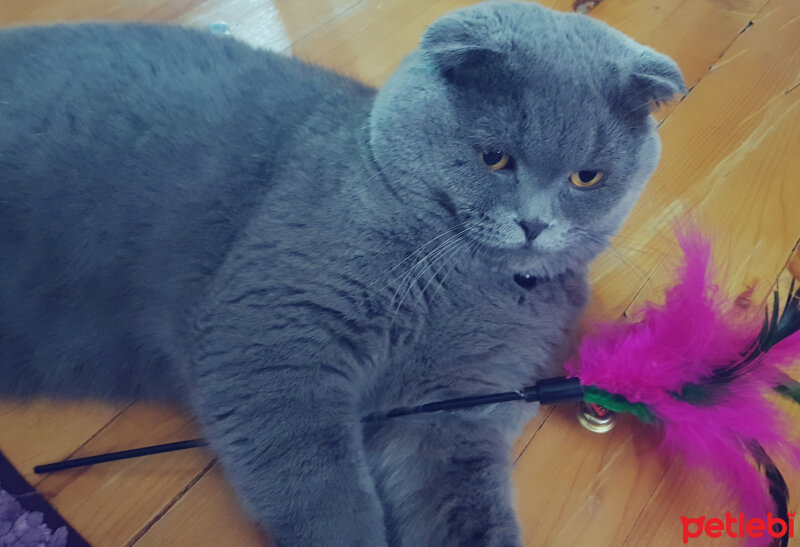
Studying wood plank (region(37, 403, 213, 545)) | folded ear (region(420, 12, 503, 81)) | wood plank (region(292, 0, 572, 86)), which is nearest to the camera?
folded ear (region(420, 12, 503, 81))

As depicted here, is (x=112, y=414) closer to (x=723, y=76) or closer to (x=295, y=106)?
(x=295, y=106)

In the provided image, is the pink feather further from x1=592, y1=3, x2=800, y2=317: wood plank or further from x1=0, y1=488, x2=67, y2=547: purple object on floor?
x1=0, y1=488, x2=67, y2=547: purple object on floor

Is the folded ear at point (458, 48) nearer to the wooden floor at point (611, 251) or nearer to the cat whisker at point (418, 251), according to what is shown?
the cat whisker at point (418, 251)

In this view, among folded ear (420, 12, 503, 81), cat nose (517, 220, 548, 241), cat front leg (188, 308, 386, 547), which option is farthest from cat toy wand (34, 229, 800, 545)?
folded ear (420, 12, 503, 81)

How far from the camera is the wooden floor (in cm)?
85

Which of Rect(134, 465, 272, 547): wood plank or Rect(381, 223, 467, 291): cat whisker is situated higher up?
Rect(381, 223, 467, 291): cat whisker

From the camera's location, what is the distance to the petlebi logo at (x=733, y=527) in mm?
808

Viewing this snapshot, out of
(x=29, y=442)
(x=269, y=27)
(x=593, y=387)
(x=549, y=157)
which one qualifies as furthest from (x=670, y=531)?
(x=269, y=27)

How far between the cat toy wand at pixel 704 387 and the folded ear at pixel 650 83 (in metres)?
0.25

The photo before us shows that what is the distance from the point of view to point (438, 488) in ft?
2.62

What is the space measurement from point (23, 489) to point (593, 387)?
0.80 meters

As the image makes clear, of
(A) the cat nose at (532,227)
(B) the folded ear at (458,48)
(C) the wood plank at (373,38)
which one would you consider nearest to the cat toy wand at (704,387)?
(A) the cat nose at (532,227)

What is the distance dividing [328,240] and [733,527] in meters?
0.68

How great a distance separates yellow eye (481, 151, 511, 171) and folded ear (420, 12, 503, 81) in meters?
0.10
